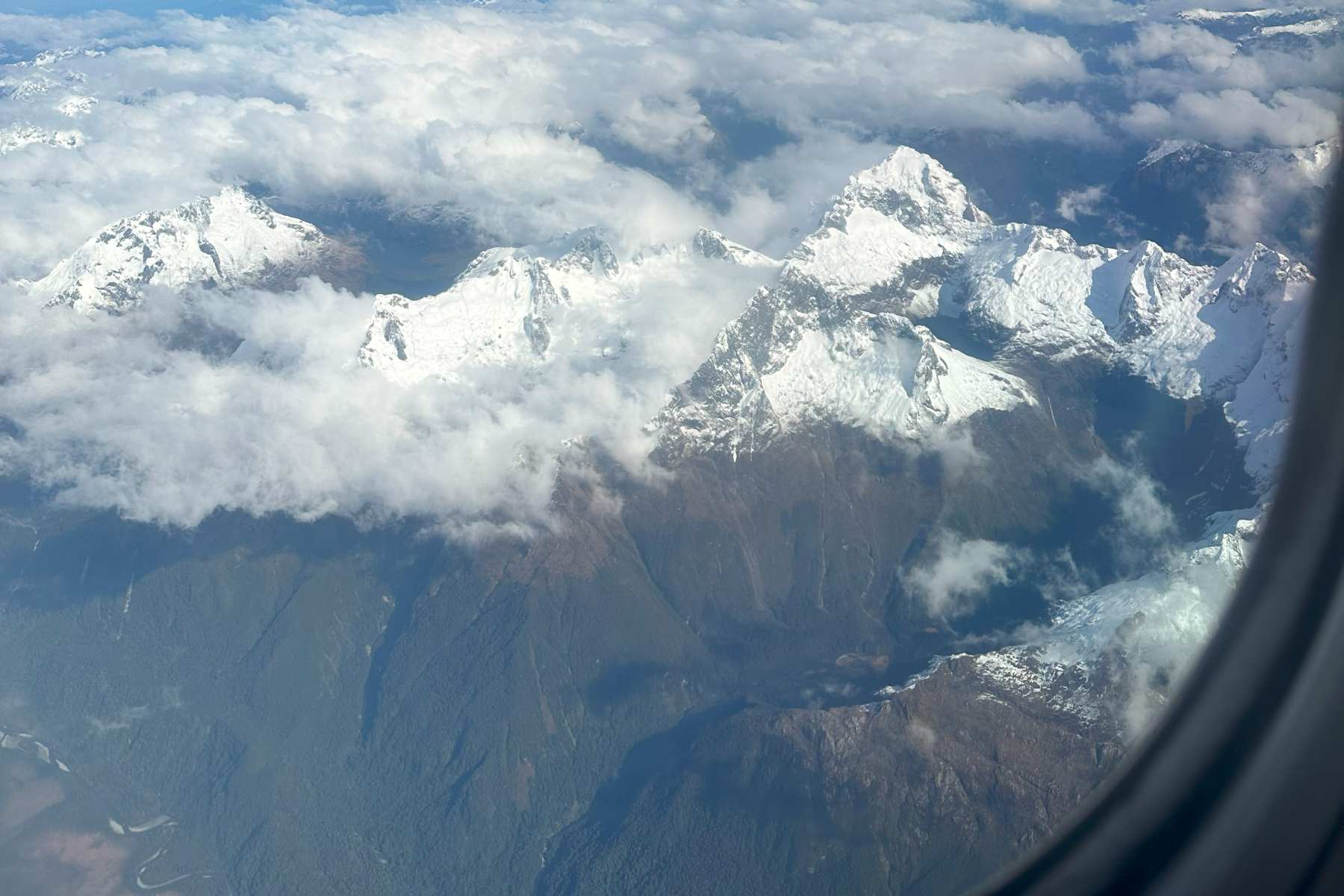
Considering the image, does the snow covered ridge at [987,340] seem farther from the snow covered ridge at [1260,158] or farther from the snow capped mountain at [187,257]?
the snow capped mountain at [187,257]

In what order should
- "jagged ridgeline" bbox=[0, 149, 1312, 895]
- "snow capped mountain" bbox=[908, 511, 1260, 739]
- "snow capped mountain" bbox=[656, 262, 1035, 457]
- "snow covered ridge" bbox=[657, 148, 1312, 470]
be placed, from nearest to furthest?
"snow capped mountain" bbox=[908, 511, 1260, 739] → "jagged ridgeline" bbox=[0, 149, 1312, 895] → "snow covered ridge" bbox=[657, 148, 1312, 470] → "snow capped mountain" bbox=[656, 262, 1035, 457]

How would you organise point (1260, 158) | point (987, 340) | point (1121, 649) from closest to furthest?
1. point (1121, 649)
2. point (987, 340)
3. point (1260, 158)

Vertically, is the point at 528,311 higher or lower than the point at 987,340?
lower

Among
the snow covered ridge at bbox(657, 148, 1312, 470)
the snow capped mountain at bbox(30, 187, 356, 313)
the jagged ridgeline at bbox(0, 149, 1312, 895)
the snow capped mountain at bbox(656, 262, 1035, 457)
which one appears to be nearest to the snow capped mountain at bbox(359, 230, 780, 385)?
the jagged ridgeline at bbox(0, 149, 1312, 895)

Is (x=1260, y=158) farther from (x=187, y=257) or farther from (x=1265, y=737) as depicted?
(x=1265, y=737)

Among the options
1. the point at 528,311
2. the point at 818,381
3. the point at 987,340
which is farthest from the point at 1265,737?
the point at 528,311

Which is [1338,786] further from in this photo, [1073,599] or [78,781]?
[78,781]

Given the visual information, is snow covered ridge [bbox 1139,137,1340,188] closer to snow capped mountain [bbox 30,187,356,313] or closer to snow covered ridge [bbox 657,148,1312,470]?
snow covered ridge [bbox 657,148,1312,470]
